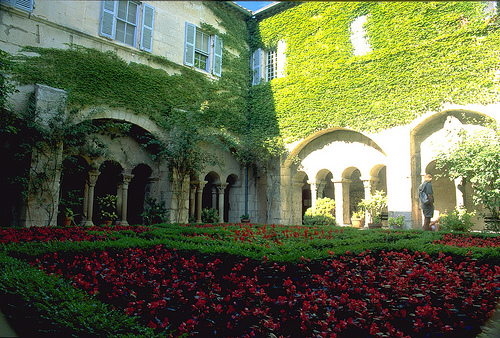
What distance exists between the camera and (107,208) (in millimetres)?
10914

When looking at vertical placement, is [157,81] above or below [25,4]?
below

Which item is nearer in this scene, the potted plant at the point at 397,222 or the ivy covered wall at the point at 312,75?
the ivy covered wall at the point at 312,75

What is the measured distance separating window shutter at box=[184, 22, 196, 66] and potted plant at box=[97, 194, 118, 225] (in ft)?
16.4

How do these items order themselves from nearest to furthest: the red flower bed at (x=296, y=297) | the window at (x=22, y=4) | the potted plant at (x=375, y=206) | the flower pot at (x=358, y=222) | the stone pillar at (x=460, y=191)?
the red flower bed at (x=296, y=297), the window at (x=22, y=4), the stone pillar at (x=460, y=191), the potted plant at (x=375, y=206), the flower pot at (x=358, y=222)

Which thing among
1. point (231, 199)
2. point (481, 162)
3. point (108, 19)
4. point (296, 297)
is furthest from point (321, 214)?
point (296, 297)

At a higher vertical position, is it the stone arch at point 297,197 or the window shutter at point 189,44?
the window shutter at point 189,44

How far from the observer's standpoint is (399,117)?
33.5 feet

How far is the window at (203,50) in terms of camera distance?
1189 centimetres

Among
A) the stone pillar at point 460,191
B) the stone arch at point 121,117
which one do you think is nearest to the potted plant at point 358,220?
the stone pillar at point 460,191

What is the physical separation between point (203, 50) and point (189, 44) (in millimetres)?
761

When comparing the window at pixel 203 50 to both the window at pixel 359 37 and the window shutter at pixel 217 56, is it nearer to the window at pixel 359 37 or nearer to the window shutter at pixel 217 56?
the window shutter at pixel 217 56

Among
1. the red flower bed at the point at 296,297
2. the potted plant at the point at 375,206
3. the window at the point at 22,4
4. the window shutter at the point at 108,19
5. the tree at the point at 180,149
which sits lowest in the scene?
the red flower bed at the point at 296,297

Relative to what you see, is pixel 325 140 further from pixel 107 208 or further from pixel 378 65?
pixel 107 208

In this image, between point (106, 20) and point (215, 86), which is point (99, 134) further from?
point (215, 86)
